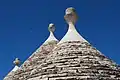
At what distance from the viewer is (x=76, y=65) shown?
1207cm

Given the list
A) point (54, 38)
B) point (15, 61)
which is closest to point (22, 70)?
point (54, 38)

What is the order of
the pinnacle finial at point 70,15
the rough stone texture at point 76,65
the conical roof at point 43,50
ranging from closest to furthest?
the rough stone texture at point 76,65, the pinnacle finial at point 70,15, the conical roof at point 43,50

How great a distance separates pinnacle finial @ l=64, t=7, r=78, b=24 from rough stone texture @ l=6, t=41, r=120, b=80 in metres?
1.11

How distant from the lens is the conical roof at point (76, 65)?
11.8 metres

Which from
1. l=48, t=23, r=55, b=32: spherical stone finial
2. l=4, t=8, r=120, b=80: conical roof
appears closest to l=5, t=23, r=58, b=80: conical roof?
l=48, t=23, r=55, b=32: spherical stone finial

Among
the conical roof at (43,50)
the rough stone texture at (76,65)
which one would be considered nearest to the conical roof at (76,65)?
the rough stone texture at (76,65)

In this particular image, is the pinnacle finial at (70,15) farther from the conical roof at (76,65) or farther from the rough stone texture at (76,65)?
the rough stone texture at (76,65)

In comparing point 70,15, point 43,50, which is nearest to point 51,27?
point 43,50

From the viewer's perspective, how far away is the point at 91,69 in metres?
12.0

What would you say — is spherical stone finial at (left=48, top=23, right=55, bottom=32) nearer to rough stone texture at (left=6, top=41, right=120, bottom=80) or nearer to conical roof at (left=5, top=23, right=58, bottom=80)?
conical roof at (left=5, top=23, right=58, bottom=80)

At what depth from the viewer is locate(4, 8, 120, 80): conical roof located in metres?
→ 11.8

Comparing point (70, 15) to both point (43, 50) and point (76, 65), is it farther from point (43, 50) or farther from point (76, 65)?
point (43, 50)

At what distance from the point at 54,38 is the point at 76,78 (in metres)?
7.69

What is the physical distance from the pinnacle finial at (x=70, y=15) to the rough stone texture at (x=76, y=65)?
1.11 m
